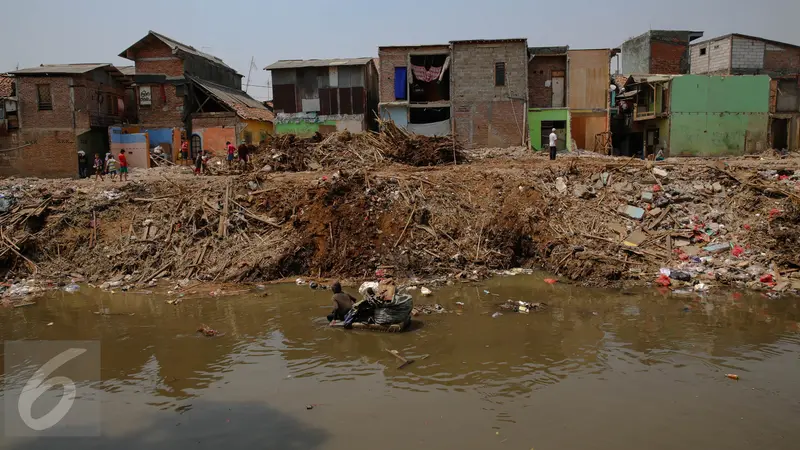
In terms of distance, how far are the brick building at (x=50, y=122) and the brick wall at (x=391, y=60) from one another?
1411 cm

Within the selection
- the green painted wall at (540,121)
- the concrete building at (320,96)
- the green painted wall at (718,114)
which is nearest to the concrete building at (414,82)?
the concrete building at (320,96)

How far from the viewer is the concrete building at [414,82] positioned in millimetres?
25828

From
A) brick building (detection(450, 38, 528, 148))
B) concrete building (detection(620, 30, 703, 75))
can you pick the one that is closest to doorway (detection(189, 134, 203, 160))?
brick building (detection(450, 38, 528, 148))

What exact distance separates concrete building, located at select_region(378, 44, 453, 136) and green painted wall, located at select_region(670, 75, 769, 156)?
35.4 feet

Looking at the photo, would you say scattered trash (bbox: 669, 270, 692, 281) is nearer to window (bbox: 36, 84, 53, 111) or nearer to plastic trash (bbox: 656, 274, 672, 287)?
plastic trash (bbox: 656, 274, 672, 287)

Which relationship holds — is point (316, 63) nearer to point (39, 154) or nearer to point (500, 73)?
point (500, 73)

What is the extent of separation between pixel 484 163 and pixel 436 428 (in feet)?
46.4

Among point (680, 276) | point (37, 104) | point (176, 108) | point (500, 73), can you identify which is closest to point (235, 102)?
point (176, 108)

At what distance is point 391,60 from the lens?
26.0 m

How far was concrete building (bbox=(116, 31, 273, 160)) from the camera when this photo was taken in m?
27.3


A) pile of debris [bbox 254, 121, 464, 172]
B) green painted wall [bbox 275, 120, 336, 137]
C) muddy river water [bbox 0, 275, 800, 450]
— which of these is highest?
green painted wall [bbox 275, 120, 336, 137]

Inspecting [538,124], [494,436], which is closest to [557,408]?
[494,436]

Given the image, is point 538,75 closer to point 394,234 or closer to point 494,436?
point 394,234

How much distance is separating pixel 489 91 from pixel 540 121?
2.93m
